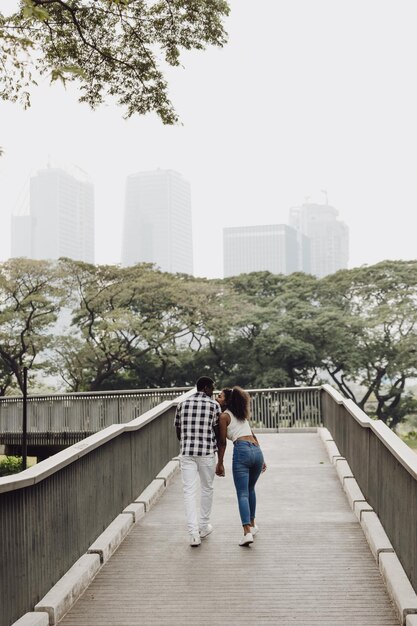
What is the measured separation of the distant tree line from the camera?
39.1 metres

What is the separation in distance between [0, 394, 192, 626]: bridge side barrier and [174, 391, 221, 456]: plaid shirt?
821mm

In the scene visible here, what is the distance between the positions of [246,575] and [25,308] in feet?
111

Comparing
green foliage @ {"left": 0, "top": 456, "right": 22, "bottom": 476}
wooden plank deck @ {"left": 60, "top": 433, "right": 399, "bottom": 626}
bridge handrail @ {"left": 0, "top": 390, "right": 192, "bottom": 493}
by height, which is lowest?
green foliage @ {"left": 0, "top": 456, "right": 22, "bottom": 476}

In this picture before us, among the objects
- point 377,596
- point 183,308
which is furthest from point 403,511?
point 183,308

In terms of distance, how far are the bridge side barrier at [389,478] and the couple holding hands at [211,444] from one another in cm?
130

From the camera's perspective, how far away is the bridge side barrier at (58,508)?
5031mm

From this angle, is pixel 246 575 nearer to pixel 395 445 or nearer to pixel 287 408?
pixel 395 445

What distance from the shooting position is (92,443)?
23.4 feet

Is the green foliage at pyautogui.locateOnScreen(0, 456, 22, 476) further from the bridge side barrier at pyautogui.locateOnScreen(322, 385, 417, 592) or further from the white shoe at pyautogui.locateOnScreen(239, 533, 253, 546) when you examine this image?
the white shoe at pyautogui.locateOnScreen(239, 533, 253, 546)

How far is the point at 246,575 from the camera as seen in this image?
21.6 ft

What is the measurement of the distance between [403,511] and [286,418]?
13462 millimetres

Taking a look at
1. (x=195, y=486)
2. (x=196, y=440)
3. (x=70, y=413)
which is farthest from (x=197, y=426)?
(x=70, y=413)

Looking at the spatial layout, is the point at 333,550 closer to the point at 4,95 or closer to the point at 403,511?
the point at 403,511

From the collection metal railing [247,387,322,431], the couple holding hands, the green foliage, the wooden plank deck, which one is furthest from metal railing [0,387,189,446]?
the couple holding hands
